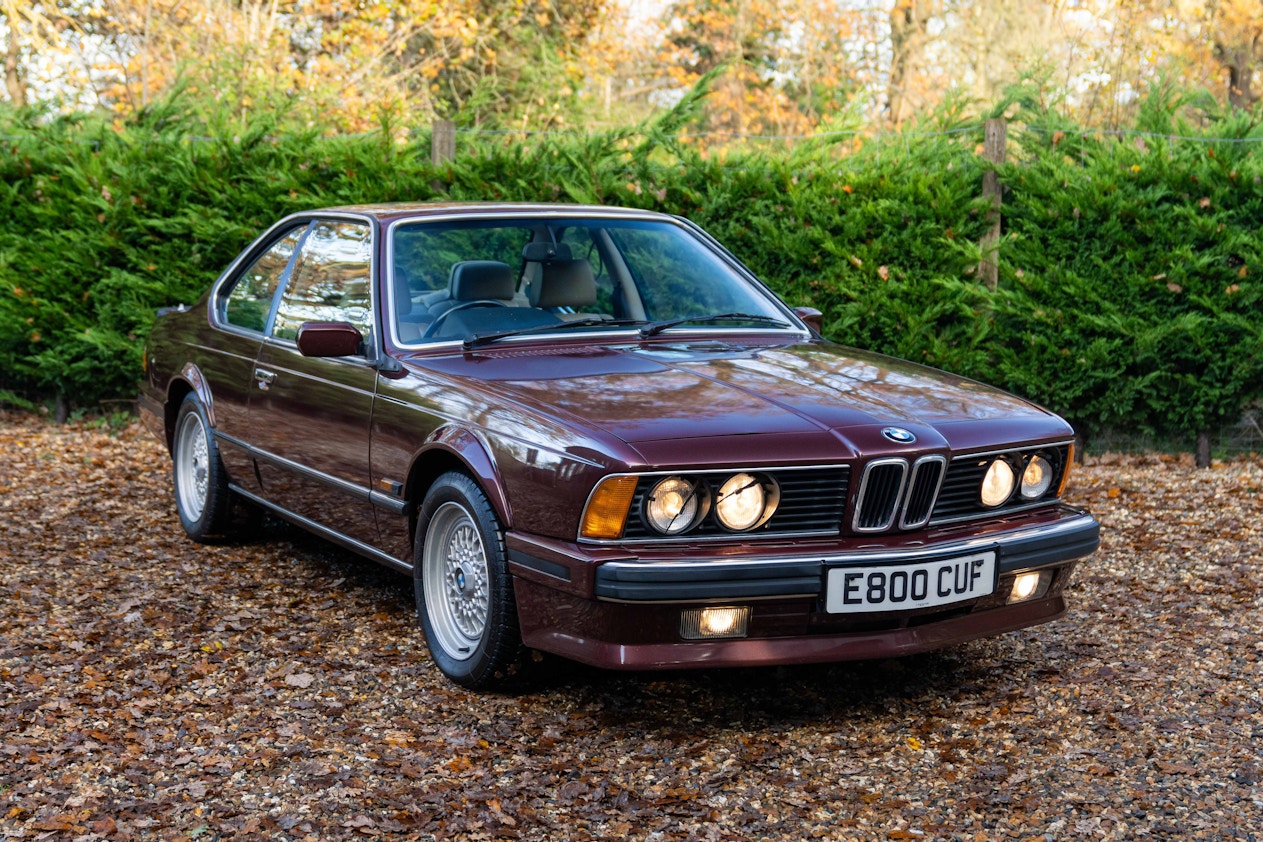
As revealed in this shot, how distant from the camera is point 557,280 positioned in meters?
5.20

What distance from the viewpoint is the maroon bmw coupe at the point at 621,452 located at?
3639 millimetres

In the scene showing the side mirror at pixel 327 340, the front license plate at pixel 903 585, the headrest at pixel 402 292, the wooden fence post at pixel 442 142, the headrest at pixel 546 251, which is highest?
the wooden fence post at pixel 442 142

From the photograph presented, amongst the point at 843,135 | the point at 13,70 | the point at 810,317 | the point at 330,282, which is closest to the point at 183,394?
the point at 330,282

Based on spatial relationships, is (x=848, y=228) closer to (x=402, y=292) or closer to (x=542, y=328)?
(x=542, y=328)

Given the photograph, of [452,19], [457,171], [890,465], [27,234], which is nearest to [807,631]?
[890,465]

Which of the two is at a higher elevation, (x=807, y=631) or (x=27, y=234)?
(x=27, y=234)

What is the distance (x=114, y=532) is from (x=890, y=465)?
173 inches

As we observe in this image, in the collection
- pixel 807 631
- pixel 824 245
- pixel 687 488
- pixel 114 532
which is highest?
pixel 824 245

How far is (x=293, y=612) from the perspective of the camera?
5254 millimetres

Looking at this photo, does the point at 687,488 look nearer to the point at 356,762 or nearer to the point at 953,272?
the point at 356,762

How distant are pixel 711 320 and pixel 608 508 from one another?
1643 millimetres

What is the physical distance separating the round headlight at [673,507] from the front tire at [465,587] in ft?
1.77

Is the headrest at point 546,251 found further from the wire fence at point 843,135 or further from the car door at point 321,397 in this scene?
the wire fence at point 843,135

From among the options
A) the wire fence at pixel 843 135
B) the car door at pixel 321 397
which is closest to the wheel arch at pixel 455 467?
the car door at pixel 321 397
